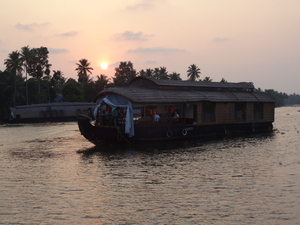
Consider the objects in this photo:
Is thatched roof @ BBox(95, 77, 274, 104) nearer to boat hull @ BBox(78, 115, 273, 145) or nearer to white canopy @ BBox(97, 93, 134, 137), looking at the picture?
white canopy @ BBox(97, 93, 134, 137)

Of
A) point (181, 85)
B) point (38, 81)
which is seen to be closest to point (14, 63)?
point (38, 81)

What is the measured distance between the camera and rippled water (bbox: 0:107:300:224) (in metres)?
8.41

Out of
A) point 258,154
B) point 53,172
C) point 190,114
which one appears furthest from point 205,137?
point 53,172

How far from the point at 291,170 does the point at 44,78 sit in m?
65.4

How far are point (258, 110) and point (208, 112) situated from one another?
A: 6797 mm

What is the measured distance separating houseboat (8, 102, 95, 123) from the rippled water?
29701mm

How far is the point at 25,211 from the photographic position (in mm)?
8812

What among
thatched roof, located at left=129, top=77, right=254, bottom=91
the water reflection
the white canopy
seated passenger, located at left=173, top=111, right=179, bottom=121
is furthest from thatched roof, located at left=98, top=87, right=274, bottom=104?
the water reflection

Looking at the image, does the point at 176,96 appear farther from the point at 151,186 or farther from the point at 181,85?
the point at 151,186

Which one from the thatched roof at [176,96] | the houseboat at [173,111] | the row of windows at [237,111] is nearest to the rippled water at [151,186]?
the houseboat at [173,111]

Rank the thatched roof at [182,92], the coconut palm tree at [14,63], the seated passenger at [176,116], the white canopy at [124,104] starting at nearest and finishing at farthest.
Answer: the white canopy at [124,104], the thatched roof at [182,92], the seated passenger at [176,116], the coconut palm tree at [14,63]

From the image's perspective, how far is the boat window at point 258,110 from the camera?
94.5ft

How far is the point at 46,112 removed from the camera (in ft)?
161

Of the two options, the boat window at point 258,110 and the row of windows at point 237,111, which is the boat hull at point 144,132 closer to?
the row of windows at point 237,111
